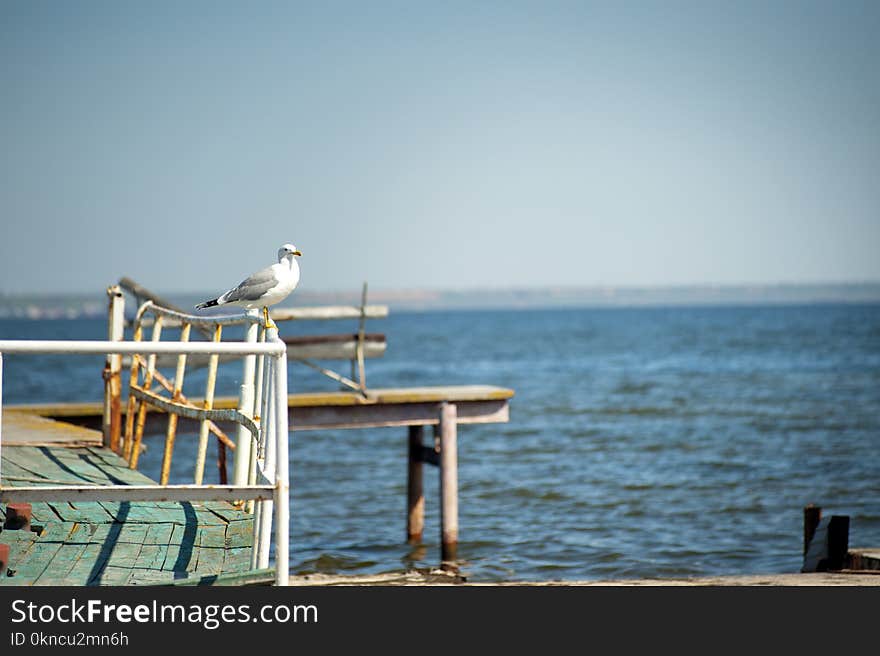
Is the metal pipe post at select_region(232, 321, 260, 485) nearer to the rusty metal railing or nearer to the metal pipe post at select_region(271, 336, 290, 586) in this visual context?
the rusty metal railing

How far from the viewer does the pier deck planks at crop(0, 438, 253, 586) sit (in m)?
4.90

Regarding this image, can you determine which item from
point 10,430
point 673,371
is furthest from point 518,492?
point 673,371

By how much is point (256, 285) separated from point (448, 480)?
640 centimetres

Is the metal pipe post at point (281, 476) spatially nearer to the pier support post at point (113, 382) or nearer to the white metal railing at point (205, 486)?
the white metal railing at point (205, 486)

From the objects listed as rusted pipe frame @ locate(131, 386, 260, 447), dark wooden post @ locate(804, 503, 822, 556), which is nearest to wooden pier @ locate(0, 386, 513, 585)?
rusted pipe frame @ locate(131, 386, 260, 447)

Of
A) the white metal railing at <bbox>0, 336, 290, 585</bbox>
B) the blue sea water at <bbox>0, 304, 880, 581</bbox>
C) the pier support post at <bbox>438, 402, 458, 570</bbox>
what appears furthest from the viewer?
the blue sea water at <bbox>0, 304, 880, 581</bbox>

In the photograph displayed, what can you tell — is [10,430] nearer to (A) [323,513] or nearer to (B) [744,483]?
(A) [323,513]

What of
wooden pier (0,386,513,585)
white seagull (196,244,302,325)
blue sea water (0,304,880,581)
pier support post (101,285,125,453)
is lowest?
blue sea water (0,304,880,581)

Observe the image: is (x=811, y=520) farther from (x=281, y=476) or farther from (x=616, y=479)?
(x=616, y=479)

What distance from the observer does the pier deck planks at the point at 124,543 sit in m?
4.90

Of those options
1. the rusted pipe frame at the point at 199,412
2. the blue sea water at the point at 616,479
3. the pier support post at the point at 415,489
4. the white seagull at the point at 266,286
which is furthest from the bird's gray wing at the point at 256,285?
the pier support post at the point at 415,489

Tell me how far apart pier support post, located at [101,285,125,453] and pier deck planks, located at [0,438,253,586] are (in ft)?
7.46
